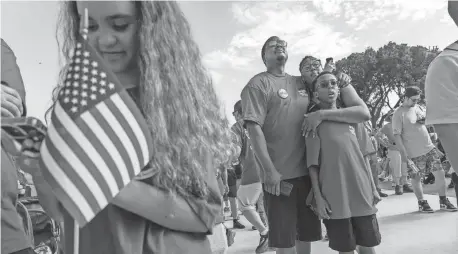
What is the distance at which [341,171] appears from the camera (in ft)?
9.79

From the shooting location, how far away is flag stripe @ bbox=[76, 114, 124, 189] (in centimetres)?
92

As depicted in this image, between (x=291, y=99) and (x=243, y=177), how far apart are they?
2.10 metres

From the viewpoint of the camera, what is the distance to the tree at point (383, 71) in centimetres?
3222

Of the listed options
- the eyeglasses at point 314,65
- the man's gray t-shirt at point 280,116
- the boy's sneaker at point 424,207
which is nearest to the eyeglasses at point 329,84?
the man's gray t-shirt at point 280,116

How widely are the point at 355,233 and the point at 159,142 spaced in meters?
2.31

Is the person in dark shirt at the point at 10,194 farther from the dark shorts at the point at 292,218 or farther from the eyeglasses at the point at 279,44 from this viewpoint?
the eyeglasses at the point at 279,44

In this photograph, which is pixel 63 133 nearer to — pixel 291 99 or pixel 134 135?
pixel 134 135

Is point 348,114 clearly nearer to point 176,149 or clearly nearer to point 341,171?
point 341,171

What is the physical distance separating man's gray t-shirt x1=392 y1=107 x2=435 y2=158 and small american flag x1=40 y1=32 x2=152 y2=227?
21.5 feet

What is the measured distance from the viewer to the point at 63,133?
2.92ft

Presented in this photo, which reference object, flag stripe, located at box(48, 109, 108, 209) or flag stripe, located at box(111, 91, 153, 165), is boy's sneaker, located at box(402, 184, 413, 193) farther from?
flag stripe, located at box(48, 109, 108, 209)

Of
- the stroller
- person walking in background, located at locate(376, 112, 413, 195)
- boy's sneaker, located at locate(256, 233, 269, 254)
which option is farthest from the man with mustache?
person walking in background, located at locate(376, 112, 413, 195)

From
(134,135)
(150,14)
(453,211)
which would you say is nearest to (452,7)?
(150,14)

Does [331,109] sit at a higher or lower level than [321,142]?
higher
